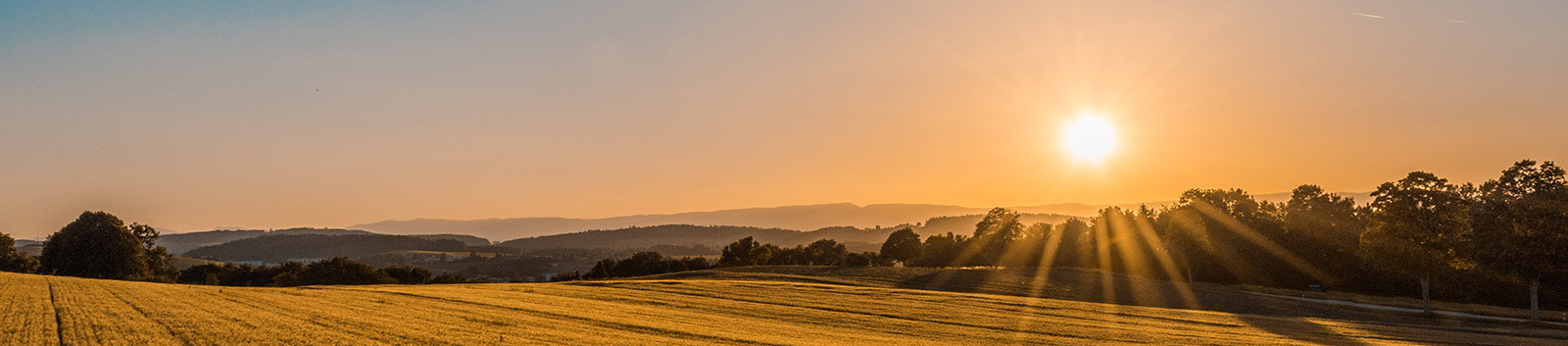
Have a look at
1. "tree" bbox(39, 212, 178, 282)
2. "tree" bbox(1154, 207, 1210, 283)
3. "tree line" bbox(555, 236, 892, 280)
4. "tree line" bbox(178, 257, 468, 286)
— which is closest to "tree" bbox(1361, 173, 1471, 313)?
"tree" bbox(1154, 207, 1210, 283)

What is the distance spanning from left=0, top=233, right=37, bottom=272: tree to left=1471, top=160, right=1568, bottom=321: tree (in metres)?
131

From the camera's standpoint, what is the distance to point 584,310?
35.8 m

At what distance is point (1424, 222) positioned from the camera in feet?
179

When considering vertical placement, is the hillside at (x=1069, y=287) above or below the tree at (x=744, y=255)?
below

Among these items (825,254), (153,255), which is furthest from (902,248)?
(153,255)

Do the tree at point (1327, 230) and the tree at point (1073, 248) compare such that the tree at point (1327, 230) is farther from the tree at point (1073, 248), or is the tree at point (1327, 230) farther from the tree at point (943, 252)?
the tree at point (943, 252)

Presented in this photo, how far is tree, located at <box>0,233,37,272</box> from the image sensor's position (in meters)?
82.6

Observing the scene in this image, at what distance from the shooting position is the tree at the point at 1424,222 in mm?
54281

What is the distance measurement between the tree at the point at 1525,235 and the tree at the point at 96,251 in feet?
364

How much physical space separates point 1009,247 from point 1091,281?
36522 mm

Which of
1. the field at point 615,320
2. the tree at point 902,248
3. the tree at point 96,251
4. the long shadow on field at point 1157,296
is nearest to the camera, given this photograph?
the field at point 615,320

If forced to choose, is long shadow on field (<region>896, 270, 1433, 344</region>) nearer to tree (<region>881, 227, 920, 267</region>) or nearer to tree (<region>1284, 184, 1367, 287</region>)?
tree (<region>1284, 184, 1367, 287</region>)

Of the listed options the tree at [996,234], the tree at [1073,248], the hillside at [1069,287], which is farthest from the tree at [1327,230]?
the tree at [996,234]

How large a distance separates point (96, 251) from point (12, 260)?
1816 cm
